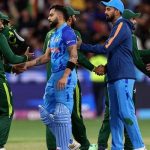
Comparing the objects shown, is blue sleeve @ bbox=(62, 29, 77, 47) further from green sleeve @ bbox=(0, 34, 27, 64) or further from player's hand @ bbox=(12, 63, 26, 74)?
player's hand @ bbox=(12, 63, 26, 74)

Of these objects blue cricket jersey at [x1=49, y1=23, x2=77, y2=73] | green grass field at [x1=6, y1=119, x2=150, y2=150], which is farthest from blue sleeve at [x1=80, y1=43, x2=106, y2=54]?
green grass field at [x1=6, y1=119, x2=150, y2=150]

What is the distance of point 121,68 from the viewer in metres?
11.2

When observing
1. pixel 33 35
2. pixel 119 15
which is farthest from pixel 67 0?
pixel 119 15

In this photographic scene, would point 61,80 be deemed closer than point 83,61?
Yes

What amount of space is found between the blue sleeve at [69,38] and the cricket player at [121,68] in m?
0.40

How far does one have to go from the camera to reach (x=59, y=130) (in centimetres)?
1088

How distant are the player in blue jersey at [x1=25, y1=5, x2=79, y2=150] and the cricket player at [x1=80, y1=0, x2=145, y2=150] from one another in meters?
0.43

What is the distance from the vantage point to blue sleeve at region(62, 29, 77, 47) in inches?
426

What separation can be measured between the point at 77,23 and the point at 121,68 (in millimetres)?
10638

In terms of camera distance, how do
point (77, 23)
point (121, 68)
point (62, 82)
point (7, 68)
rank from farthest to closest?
point (77, 23) → point (7, 68) → point (121, 68) → point (62, 82)

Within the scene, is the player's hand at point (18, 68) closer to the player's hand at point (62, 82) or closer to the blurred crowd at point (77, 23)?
the player's hand at point (62, 82)

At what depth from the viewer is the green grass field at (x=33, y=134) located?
13.7m

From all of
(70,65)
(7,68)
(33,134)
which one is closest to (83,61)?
(7,68)

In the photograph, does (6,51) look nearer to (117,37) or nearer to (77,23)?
(117,37)
